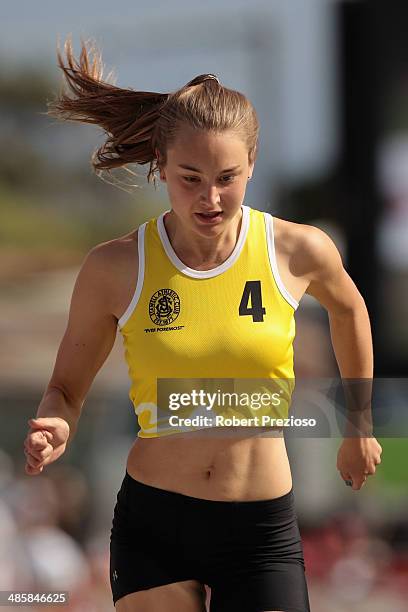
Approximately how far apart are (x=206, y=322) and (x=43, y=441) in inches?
18.5

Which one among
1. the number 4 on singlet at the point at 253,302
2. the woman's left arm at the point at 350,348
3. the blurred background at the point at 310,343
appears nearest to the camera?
the number 4 on singlet at the point at 253,302

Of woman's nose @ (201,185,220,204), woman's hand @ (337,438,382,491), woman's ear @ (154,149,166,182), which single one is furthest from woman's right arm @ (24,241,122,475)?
woman's hand @ (337,438,382,491)

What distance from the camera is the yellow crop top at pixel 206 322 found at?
8.80ft

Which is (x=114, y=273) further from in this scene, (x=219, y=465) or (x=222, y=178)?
(x=219, y=465)

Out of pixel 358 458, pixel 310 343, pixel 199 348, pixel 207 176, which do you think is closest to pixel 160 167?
pixel 207 176

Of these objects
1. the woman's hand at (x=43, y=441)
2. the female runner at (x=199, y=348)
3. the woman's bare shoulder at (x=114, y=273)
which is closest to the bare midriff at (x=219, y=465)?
the female runner at (x=199, y=348)

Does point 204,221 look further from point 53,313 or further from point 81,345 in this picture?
point 53,313

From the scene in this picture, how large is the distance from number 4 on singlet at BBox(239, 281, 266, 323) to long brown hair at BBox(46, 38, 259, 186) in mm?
300

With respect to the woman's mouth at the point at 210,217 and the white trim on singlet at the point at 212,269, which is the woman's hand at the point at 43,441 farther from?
the woman's mouth at the point at 210,217

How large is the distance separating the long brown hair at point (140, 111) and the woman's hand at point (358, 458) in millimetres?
795

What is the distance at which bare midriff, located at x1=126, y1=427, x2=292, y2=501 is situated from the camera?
273 cm

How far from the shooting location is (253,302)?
107 inches

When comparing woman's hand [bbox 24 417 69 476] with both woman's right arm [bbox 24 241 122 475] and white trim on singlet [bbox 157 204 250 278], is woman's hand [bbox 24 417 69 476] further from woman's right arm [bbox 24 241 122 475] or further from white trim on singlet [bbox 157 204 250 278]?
white trim on singlet [bbox 157 204 250 278]

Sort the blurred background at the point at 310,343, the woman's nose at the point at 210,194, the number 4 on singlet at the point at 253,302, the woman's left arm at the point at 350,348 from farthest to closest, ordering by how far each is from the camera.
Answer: the blurred background at the point at 310,343, the woman's left arm at the point at 350,348, the number 4 on singlet at the point at 253,302, the woman's nose at the point at 210,194
